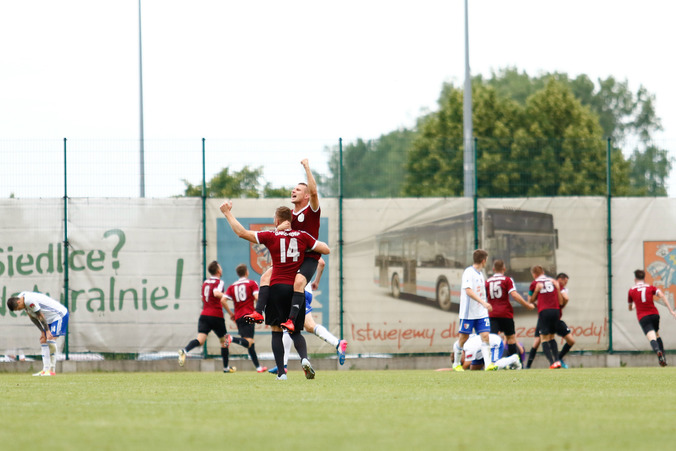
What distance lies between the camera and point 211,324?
18.8m

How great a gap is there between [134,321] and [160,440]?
583 inches

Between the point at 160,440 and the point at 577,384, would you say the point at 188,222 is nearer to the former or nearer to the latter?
the point at 577,384

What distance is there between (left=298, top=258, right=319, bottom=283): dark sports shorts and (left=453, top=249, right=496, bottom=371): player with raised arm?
5.46 metres

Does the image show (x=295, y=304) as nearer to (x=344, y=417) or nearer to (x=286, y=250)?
(x=286, y=250)

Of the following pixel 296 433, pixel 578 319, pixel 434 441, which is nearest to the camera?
pixel 434 441

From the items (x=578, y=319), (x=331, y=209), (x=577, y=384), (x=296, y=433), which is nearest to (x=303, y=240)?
(x=577, y=384)

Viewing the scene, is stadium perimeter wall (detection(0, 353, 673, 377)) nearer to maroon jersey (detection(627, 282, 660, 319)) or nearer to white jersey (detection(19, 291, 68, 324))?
maroon jersey (detection(627, 282, 660, 319))

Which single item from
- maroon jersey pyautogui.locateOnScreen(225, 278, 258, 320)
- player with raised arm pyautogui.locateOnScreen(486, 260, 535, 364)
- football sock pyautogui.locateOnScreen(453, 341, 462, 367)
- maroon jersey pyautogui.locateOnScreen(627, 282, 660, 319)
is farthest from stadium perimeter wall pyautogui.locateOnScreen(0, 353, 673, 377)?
football sock pyautogui.locateOnScreen(453, 341, 462, 367)

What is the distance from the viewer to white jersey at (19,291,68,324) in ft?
55.0

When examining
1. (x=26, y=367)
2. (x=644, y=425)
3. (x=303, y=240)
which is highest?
(x=303, y=240)

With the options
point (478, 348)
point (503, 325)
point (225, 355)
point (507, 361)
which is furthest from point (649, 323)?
point (225, 355)

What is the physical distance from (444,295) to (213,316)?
4970 millimetres

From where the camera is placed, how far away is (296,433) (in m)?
6.03

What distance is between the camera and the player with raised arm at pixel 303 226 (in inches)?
445
